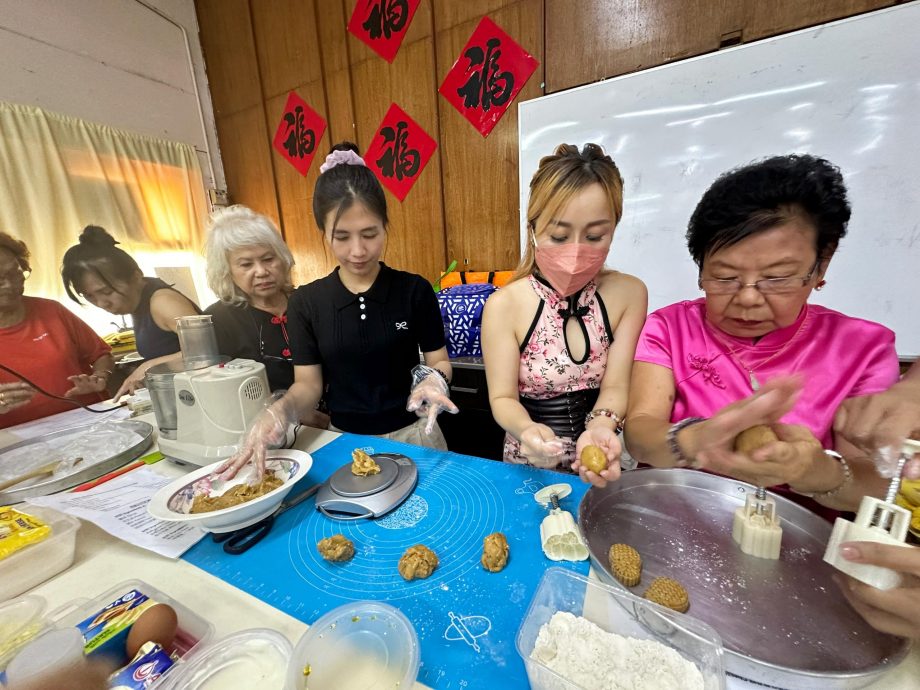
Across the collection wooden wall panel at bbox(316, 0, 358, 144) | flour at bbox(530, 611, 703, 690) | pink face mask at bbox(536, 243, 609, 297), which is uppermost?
wooden wall panel at bbox(316, 0, 358, 144)

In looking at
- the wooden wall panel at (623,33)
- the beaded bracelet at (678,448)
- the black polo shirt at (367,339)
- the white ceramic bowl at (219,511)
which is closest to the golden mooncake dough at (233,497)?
the white ceramic bowl at (219,511)

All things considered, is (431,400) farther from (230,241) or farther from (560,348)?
(230,241)

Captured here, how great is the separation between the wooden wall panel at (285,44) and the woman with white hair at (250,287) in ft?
9.83

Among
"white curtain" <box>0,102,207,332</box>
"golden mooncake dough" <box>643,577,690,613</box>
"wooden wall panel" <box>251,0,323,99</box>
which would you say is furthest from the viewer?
"wooden wall panel" <box>251,0,323,99</box>

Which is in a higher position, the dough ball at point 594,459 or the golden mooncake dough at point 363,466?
the dough ball at point 594,459

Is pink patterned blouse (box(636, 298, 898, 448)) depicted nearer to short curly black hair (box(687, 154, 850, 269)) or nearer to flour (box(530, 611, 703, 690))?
short curly black hair (box(687, 154, 850, 269))

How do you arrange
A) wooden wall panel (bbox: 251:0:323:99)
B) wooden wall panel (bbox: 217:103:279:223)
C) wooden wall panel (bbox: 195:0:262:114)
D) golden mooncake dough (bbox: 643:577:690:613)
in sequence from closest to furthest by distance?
golden mooncake dough (bbox: 643:577:690:613) → wooden wall panel (bbox: 251:0:323:99) → wooden wall panel (bbox: 195:0:262:114) → wooden wall panel (bbox: 217:103:279:223)

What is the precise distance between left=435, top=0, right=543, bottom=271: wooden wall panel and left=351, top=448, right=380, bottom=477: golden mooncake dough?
8.87ft

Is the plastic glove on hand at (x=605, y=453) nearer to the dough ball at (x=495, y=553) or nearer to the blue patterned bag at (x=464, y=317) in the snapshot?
the dough ball at (x=495, y=553)

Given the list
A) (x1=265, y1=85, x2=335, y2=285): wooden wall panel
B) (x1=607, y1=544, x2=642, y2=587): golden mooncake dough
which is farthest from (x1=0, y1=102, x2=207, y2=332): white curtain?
(x1=607, y1=544, x2=642, y2=587): golden mooncake dough

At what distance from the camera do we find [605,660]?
0.53 meters

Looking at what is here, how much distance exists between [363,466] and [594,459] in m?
0.63

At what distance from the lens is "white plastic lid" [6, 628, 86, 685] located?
51 centimetres

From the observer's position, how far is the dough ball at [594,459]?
822 mm
